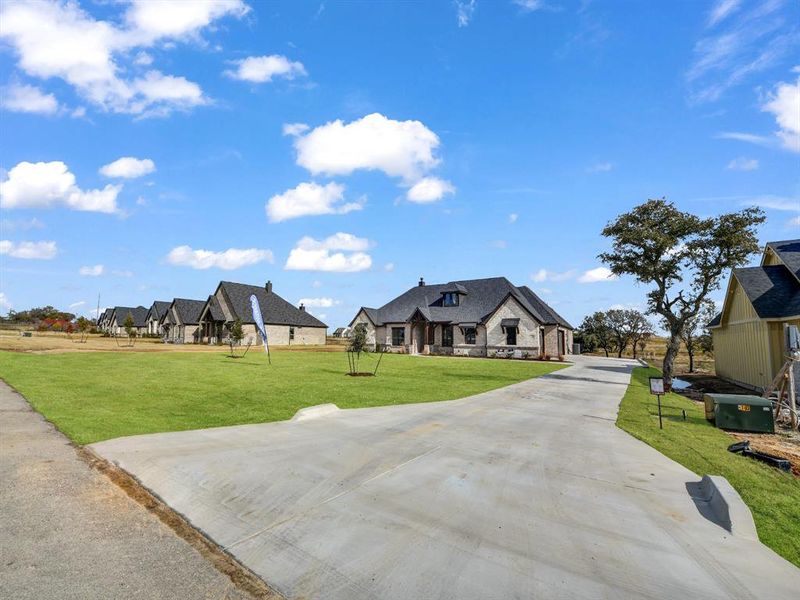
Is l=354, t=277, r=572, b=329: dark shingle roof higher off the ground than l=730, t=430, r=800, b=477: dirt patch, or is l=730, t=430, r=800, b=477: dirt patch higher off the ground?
l=354, t=277, r=572, b=329: dark shingle roof

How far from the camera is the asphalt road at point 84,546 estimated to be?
3453mm

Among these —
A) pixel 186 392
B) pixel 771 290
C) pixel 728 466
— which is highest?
pixel 771 290

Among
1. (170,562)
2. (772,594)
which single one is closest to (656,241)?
(772,594)

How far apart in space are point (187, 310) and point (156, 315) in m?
20.4

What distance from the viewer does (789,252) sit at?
2011cm

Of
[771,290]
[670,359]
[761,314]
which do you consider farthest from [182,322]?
[771,290]

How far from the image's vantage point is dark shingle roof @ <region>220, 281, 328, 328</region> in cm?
4934

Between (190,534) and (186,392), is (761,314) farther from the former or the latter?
(186,392)

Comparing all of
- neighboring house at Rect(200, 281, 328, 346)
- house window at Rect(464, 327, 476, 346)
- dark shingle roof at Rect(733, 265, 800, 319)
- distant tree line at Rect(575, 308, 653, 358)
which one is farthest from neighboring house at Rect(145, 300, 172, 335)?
dark shingle roof at Rect(733, 265, 800, 319)

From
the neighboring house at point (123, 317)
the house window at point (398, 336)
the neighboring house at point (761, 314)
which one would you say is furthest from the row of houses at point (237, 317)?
the neighboring house at point (761, 314)

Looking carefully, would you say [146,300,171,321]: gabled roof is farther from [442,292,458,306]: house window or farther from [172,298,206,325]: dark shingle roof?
[442,292,458,306]: house window

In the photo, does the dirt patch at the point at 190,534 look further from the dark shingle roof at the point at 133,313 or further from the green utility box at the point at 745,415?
the dark shingle roof at the point at 133,313

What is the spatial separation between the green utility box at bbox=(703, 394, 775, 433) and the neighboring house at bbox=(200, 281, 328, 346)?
146 feet

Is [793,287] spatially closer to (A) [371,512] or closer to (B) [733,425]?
(B) [733,425]
